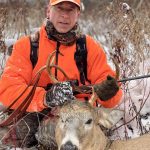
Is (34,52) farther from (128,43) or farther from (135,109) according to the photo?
(128,43)

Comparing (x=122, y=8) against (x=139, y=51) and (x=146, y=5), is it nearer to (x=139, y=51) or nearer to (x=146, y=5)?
(x=139, y=51)

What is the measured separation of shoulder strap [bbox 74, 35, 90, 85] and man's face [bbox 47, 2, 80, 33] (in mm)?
227

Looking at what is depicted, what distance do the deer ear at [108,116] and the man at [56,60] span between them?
40 cm

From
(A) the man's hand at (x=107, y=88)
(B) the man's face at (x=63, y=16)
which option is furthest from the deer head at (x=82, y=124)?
(B) the man's face at (x=63, y=16)

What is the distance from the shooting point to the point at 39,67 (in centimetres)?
546

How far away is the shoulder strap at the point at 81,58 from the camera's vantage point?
5.55 m

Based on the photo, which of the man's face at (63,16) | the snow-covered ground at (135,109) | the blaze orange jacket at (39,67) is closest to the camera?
the blaze orange jacket at (39,67)

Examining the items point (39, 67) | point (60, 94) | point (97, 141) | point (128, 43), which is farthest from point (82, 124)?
point (128, 43)

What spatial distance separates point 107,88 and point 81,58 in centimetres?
97

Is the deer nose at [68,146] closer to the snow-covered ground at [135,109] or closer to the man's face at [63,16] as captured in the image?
the snow-covered ground at [135,109]

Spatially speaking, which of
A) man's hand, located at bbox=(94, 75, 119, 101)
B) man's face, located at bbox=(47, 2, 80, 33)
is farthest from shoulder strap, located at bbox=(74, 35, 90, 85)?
man's hand, located at bbox=(94, 75, 119, 101)

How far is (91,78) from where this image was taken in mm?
5617

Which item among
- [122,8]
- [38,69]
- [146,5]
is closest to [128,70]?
[122,8]

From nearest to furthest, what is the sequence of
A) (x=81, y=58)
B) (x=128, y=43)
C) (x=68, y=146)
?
(x=68, y=146), (x=81, y=58), (x=128, y=43)
